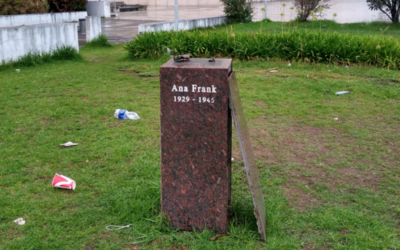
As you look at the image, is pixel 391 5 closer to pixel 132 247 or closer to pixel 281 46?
pixel 281 46

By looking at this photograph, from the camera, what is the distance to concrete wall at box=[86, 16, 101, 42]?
46.7ft

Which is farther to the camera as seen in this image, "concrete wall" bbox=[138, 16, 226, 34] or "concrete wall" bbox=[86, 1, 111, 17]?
"concrete wall" bbox=[86, 1, 111, 17]

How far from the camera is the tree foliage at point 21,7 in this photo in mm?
15609

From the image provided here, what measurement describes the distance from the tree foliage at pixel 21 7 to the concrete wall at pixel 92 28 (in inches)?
135

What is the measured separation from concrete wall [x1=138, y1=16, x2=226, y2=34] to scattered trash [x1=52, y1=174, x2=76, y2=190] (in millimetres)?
8746

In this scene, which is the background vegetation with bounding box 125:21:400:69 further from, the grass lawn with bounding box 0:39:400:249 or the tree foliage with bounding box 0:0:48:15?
the tree foliage with bounding box 0:0:48:15

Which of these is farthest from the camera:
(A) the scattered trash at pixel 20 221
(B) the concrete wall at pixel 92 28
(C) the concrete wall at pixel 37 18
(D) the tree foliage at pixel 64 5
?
(D) the tree foliage at pixel 64 5

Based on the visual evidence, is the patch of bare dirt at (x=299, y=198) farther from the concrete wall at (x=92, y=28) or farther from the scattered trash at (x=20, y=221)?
the concrete wall at (x=92, y=28)

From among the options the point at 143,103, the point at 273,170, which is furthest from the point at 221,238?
the point at 143,103

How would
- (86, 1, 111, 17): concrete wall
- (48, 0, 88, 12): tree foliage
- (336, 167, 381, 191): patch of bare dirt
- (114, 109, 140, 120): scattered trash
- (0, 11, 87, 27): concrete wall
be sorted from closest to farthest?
(336, 167, 381, 191): patch of bare dirt, (114, 109, 140, 120): scattered trash, (0, 11, 87, 27): concrete wall, (48, 0, 88, 12): tree foliage, (86, 1, 111, 17): concrete wall

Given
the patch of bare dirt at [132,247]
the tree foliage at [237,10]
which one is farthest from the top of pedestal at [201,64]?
the tree foliage at [237,10]

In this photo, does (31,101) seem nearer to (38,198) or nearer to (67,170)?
(67,170)

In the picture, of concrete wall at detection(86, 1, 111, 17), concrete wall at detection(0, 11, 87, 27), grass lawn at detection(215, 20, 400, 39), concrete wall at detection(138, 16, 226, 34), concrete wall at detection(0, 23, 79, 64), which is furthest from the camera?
concrete wall at detection(86, 1, 111, 17)

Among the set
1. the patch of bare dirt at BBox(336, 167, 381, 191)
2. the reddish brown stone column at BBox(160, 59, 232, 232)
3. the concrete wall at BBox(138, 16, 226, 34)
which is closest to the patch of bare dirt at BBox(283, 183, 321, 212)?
the patch of bare dirt at BBox(336, 167, 381, 191)
